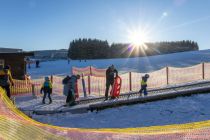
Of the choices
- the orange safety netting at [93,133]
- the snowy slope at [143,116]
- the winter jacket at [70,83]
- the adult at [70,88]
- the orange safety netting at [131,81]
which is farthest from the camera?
the orange safety netting at [131,81]

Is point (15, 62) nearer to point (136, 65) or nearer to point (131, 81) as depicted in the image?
point (131, 81)

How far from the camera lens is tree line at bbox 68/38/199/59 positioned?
115 metres

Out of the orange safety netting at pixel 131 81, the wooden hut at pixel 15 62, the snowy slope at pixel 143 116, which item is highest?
the wooden hut at pixel 15 62

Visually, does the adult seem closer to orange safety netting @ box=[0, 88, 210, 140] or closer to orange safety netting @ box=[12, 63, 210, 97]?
orange safety netting @ box=[12, 63, 210, 97]

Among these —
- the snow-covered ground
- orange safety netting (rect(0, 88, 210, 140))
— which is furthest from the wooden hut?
the snow-covered ground

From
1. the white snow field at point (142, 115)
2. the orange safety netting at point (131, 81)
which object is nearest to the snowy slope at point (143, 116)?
the white snow field at point (142, 115)

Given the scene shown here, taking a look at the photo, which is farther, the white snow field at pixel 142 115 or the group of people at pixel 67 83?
the group of people at pixel 67 83

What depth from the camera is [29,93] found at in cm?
1916

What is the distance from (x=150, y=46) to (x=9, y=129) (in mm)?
118980

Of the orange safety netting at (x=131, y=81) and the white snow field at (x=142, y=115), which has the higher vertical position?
the orange safety netting at (x=131, y=81)

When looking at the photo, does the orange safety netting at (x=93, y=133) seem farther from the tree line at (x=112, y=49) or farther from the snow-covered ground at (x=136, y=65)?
the tree line at (x=112, y=49)

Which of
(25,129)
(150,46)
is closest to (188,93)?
(25,129)

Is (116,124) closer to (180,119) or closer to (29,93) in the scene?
(180,119)

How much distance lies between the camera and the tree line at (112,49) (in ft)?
376
